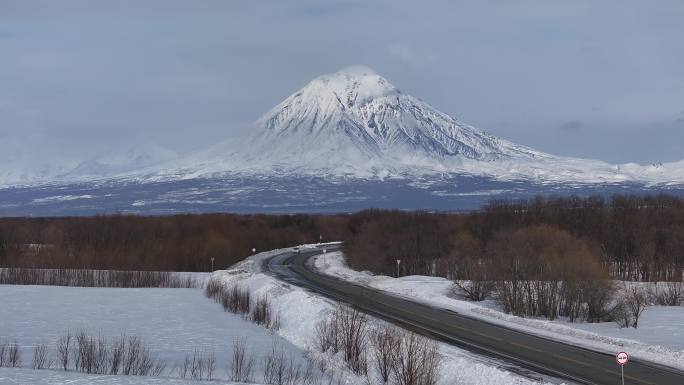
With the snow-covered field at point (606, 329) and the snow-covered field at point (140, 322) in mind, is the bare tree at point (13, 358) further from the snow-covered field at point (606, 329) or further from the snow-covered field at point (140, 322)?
the snow-covered field at point (606, 329)

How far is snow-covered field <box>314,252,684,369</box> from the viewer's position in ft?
107

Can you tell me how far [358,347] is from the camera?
101 feet

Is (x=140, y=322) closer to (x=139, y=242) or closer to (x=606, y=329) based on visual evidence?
(x=606, y=329)

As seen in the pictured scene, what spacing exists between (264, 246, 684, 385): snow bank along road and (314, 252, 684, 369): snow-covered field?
4.63ft

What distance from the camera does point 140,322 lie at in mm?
44469

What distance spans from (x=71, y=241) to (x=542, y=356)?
97093mm

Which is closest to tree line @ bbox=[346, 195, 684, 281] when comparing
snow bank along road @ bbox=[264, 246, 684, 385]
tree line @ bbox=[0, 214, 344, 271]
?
snow bank along road @ bbox=[264, 246, 684, 385]

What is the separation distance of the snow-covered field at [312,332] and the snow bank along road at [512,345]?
150cm

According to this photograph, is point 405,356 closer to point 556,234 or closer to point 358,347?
point 358,347

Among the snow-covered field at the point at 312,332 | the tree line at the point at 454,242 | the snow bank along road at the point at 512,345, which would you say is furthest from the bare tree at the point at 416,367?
the tree line at the point at 454,242

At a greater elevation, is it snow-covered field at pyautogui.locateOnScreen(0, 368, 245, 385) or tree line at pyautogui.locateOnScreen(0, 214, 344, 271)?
snow-covered field at pyautogui.locateOnScreen(0, 368, 245, 385)

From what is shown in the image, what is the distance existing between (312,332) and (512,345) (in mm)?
10608

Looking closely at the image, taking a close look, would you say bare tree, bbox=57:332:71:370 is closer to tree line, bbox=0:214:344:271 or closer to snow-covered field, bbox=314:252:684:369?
snow-covered field, bbox=314:252:684:369

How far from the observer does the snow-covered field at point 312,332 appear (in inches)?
1031
